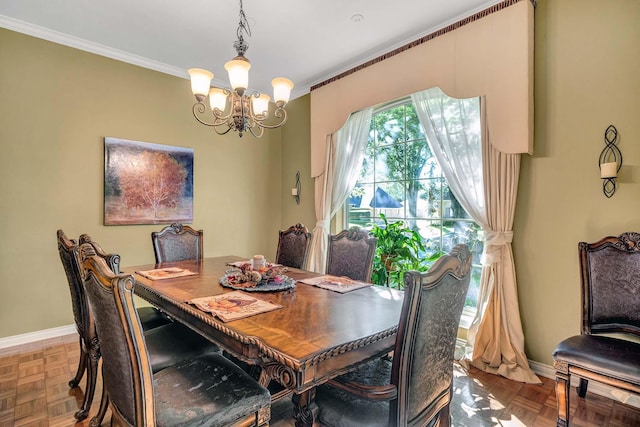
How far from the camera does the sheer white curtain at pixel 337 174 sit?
12.3 feet

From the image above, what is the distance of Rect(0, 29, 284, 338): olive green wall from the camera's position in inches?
116

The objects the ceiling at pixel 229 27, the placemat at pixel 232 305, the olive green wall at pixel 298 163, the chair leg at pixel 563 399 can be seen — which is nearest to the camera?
the placemat at pixel 232 305

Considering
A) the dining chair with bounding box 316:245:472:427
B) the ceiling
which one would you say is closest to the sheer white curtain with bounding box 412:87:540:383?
the ceiling

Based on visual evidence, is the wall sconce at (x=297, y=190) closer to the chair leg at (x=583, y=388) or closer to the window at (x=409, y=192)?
the window at (x=409, y=192)

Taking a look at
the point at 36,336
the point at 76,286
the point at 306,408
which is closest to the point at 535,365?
the point at 306,408

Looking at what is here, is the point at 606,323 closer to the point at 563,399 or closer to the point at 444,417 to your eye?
the point at 563,399

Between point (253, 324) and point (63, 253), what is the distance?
1456mm

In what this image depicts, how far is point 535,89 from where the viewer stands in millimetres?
2457

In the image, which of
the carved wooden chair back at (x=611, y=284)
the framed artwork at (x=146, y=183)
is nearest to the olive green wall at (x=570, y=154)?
the carved wooden chair back at (x=611, y=284)

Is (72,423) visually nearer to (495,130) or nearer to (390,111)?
(495,130)

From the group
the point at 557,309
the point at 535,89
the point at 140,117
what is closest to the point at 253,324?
the point at 557,309

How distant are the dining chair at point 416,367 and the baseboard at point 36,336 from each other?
10.3 ft

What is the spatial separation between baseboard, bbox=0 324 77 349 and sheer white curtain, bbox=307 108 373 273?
2.55 meters

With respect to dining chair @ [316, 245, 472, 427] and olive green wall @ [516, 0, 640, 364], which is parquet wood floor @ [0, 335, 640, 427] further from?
dining chair @ [316, 245, 472, 427]
